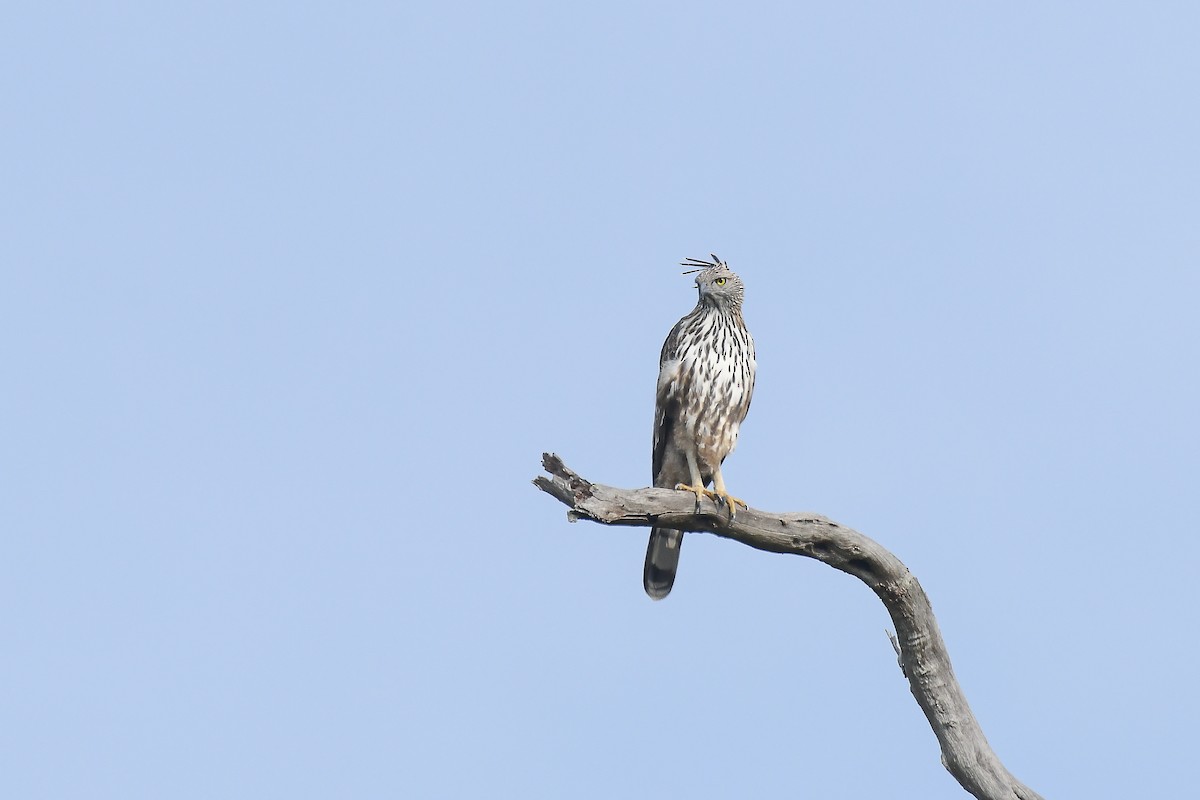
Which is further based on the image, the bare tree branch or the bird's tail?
the bird's tail

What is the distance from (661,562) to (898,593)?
6.42 feet

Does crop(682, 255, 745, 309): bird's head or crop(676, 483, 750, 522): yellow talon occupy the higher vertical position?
crop(682, 255, 745, 309): bird's head

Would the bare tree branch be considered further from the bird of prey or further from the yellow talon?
the bird of prey

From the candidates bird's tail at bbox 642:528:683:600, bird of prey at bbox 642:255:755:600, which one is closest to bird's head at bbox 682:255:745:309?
bird of prey at bbox 642:255:755:600

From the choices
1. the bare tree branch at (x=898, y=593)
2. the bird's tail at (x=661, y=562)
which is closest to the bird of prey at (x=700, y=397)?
the bird's tail at (x=661, y=562)

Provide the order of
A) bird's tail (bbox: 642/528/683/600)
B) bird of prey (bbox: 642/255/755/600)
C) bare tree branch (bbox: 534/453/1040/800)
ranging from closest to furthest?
bare tree branch (bbox: 534/453/1040/800) → bird of prey (bbox: 642/255/755/600) → bird's tail (bbox: 642/528/683/600)

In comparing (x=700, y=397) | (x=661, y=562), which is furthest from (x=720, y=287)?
(x=661, y=562)

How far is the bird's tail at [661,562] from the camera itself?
932 cm

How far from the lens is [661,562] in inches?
367

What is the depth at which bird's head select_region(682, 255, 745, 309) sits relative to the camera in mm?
9461

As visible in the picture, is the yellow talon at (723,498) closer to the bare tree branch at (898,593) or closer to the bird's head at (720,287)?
the bare tree branch at (898,593)

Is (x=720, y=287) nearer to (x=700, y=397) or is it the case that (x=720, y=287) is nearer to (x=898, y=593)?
(x=700, y=397)

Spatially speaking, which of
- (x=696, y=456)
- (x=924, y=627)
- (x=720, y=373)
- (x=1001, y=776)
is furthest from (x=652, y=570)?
(x=1001, y=776)

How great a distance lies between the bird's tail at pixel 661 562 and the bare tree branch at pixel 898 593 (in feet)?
3.65
